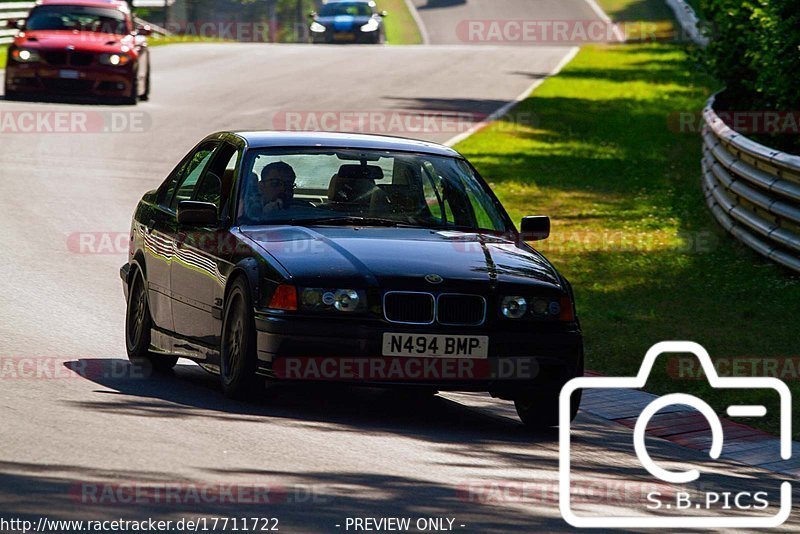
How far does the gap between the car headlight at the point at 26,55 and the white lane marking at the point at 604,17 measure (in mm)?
34083

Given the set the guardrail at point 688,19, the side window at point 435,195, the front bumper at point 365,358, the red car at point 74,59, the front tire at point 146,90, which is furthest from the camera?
the guardrail at point 688,19

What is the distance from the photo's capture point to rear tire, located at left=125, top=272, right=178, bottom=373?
10734 mm

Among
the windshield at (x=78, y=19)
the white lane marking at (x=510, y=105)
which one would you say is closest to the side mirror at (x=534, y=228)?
the white lane marking at (x=510, y=105)

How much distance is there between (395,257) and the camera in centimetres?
898

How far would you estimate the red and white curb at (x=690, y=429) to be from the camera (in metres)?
9.05

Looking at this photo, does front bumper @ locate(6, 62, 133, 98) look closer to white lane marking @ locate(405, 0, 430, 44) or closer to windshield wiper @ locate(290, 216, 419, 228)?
windshield wiper @ locate(290, 216, 419, 228)

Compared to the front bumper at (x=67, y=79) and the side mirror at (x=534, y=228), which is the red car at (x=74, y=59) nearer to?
the front bumper at (x=67, y=79)

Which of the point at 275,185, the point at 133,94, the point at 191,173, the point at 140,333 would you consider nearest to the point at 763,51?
the point at 191,173

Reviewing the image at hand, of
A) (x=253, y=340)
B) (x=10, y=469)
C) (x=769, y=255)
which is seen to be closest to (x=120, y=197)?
(x=769, y=255)

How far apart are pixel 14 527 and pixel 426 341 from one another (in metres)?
3.16

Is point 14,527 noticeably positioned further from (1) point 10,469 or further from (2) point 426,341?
(2) point 426,341

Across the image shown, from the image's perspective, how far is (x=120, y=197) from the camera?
65.6 ft

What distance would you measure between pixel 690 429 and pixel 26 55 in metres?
20.8

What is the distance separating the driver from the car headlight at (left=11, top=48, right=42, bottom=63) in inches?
767
